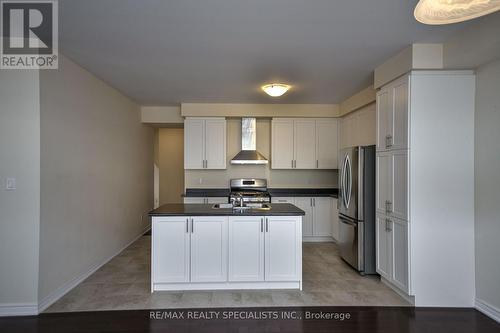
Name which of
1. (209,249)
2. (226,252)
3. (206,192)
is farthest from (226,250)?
(206,192)

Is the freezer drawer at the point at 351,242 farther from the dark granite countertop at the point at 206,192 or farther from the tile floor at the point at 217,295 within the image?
the dark granite countertop at the point at 206,192

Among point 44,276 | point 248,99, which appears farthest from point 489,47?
point 44,276

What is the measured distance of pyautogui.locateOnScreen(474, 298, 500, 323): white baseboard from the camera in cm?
260

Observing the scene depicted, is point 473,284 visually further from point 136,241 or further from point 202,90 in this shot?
point 136,241

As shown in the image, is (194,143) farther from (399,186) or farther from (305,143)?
(399,186)

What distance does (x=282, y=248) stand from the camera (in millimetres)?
3209

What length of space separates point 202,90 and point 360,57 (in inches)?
95.1

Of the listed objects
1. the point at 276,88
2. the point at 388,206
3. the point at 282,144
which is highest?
the point at 276,88

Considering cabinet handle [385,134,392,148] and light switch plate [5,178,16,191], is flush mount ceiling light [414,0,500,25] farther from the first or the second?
light switch plate [5,178,16,191]

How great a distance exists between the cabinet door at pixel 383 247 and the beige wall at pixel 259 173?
8.34 ft

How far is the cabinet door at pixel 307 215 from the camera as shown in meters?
5.41

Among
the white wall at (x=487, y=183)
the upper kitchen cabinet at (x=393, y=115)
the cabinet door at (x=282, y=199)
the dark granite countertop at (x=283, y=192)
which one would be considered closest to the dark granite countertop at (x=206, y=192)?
the dark granite countertop at (x=283, y=192)

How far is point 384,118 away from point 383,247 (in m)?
1.54

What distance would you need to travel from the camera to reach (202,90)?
4484mm
